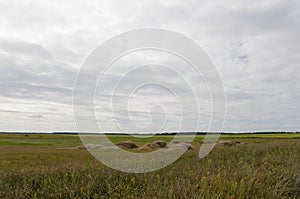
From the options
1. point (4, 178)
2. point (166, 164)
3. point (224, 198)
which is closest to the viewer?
point (224, 198)

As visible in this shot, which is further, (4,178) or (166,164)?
(166,164)

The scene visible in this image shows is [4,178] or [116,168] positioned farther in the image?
[116,168]

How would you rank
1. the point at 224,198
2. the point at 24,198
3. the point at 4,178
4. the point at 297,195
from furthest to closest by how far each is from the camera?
1. the point at 4,178
2. the point at 297,195
3. the point at 24,198
4. the point at 224,198

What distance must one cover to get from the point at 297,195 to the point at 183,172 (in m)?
2.42

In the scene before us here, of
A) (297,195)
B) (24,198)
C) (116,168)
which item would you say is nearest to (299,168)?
(297,195)

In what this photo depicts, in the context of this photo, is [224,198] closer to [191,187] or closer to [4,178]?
[191,187]

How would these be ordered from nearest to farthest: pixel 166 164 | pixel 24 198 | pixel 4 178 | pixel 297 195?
pixel 24 198 → pixel 297 195 → pixel 4 178 → pixel 166 164

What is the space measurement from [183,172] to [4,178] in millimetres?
4176

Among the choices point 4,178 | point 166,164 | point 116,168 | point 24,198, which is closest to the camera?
point 24,198

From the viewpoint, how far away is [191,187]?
527 centimetres

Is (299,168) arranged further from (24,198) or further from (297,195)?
(24,198)

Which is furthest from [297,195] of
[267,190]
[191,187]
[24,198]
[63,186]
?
→ [24,198]

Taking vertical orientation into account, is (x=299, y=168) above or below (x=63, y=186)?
above

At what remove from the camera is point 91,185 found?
5.66 m
